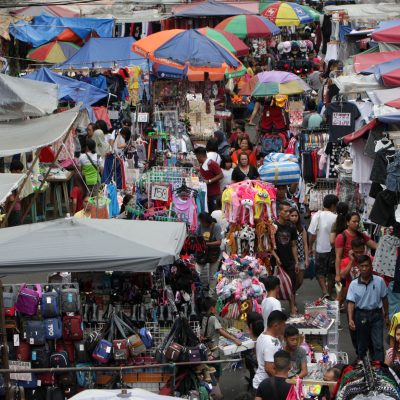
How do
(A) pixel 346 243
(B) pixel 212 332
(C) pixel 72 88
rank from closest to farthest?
(B) pixel 212 332 → (A) pixel 346 243 → (C) pixel 72 88

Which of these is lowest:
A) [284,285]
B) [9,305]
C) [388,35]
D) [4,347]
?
[284,285]

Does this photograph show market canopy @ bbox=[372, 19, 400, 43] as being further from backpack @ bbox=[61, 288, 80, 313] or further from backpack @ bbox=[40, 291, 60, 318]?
backpack @ bbox=[40, 291, 60, 318]

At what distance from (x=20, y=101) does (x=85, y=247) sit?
5.97m

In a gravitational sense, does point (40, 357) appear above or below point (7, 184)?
below

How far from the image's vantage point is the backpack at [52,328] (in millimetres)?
10992

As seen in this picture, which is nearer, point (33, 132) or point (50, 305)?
point (50, 305)

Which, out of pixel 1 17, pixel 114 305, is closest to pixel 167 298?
pixel 114 305

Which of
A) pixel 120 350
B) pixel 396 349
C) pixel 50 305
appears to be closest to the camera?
pixel 396 349

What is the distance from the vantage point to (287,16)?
3394 centimetres

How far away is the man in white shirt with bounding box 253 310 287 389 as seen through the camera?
10688 millimetres

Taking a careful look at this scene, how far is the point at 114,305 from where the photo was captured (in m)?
11.4

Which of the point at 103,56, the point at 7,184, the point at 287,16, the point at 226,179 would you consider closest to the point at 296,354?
the point at 7,184

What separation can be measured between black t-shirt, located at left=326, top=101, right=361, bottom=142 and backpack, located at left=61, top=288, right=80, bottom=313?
Result: 7.31m

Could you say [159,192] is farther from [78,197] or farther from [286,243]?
[78,197]
